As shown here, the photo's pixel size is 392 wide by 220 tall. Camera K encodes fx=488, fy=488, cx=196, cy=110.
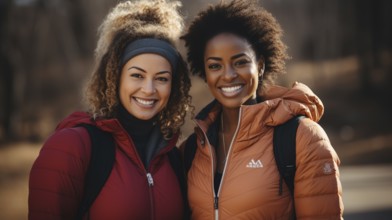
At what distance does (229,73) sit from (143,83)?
2.24 ft

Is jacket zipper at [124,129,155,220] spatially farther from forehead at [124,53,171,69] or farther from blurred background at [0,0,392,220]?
blurred background at [0,0,392,220]

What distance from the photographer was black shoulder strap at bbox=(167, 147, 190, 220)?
3850mm

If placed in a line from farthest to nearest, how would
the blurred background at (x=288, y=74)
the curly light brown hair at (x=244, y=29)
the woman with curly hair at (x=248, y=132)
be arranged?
the blurred background at (x=288, y=74) → the curly light brown hair at (x=244, y=29) → the woman with curly hair at (x=248, y=132)

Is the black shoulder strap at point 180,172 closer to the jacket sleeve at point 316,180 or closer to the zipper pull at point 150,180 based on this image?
the zipper pull at point 150,180

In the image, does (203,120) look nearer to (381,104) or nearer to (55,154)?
(55,154)

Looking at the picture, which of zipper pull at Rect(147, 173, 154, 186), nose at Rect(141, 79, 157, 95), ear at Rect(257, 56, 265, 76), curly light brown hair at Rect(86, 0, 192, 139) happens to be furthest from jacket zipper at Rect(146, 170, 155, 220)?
ear at Rect(257, 56, 265, 76)

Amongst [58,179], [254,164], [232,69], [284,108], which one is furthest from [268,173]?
[58,179]

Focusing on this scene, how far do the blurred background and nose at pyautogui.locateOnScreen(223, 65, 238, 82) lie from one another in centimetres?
703

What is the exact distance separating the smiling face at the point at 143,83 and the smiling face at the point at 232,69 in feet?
1.29

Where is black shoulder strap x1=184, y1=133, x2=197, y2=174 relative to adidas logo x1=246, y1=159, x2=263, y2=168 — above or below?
above

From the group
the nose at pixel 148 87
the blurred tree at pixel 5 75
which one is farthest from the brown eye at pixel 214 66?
the blurred tree at pixel 5 75

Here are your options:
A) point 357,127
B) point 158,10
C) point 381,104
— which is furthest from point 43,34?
point 158,10

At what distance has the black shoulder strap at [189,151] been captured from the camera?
404 centimetres

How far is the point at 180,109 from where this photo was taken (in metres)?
4.28
